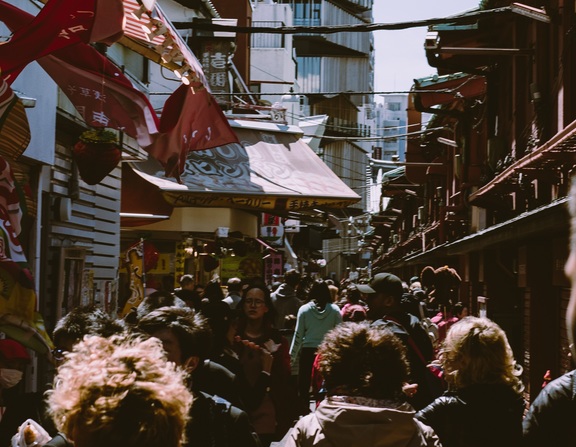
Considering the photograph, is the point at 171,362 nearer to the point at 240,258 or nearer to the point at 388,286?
the point at 388,286

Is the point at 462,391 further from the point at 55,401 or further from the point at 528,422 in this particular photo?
the point at 55,401

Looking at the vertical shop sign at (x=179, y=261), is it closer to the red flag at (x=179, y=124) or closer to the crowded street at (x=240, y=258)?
the crowded street at (x=240, y=258)

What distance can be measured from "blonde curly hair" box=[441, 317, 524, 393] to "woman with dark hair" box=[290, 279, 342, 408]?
767 centimetres

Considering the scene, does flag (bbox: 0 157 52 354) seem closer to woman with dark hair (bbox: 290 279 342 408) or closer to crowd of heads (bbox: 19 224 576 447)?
crowd of heads (bbox: 19 224 576 447)

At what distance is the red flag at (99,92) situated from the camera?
9.48 meters

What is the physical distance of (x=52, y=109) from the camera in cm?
1205

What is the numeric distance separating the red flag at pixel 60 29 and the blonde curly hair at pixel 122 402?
4311 mm

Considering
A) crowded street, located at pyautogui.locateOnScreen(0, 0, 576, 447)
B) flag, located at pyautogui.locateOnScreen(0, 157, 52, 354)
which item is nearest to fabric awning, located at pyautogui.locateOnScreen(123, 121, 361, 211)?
crowded street, located at pyautogui.locateOnScreen(0, 0, 576, 447)

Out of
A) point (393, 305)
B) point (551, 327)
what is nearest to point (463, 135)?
point (551, 327)

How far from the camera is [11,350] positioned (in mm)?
6953

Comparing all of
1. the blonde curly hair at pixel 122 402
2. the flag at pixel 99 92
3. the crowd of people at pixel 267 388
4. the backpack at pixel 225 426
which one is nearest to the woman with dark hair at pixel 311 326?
the flag at pixel 99 92

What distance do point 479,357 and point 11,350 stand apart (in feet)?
10.6

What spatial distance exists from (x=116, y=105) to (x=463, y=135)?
17756 mm

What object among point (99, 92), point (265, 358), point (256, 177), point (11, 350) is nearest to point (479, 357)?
point (265, 358)
